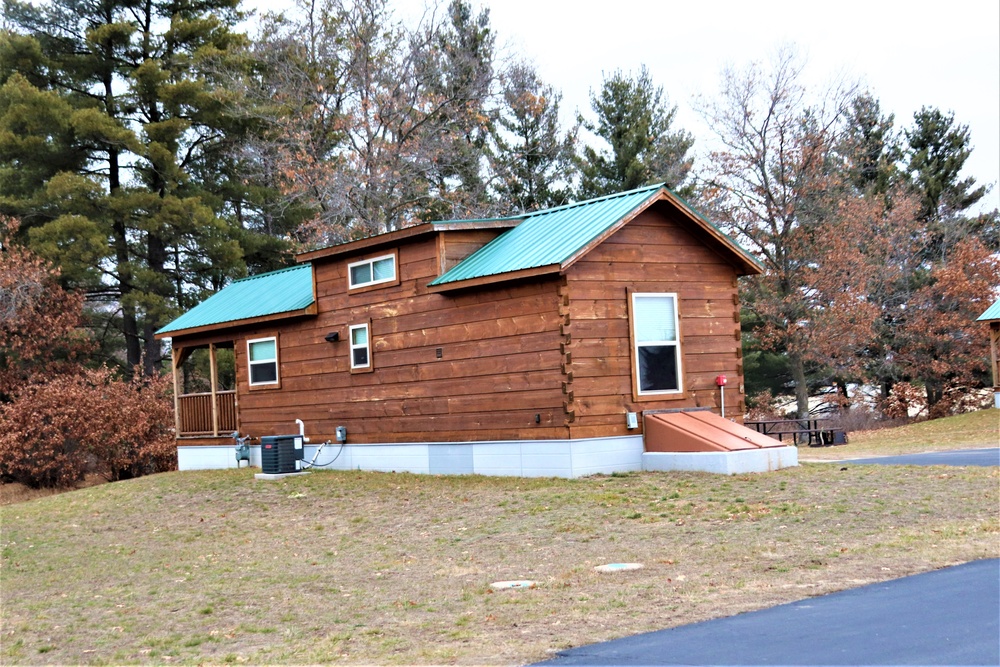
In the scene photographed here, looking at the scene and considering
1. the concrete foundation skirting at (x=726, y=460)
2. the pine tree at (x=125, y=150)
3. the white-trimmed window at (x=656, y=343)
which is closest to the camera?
→ the concrete foundation skirting at (x=726, y=460)

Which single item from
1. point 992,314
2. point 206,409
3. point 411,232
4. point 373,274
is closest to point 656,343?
point 411,232

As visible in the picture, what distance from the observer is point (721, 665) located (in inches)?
241

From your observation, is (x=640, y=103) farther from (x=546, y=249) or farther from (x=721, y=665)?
(x=721, y=665)

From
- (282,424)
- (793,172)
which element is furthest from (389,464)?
(793,172)

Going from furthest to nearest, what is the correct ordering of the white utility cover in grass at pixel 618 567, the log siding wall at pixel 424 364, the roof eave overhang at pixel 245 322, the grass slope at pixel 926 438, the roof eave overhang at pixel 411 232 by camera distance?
the grass slope at pixel 926 438 → the roof eave overhang at pixel 245 322 → the roof eave overhang at pixel 411 232 → the log siding wall at pixel 424 364 → the white utility cover in grass at pixel 618 567

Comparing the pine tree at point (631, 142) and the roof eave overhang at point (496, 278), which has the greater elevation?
the pine tree at point (631, 142)

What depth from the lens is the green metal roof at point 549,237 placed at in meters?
16.3

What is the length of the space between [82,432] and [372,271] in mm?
12795

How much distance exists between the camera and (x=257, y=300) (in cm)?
2345

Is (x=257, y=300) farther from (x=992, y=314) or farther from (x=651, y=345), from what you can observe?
(x=992, y=314)

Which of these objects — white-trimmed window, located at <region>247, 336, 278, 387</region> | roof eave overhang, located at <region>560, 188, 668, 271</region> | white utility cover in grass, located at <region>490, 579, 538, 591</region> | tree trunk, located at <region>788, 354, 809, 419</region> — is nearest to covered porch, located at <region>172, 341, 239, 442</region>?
white-trimmed window, located at <region>247, 336, 278, 387</region>

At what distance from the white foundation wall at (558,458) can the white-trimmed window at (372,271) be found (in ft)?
9.62

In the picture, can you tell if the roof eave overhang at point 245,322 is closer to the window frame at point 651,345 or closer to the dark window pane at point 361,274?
the dark window pane at point 361,274

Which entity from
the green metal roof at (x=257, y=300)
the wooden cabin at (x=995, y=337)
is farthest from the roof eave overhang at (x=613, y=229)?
the wooden cabin at (x=995, y=337)
